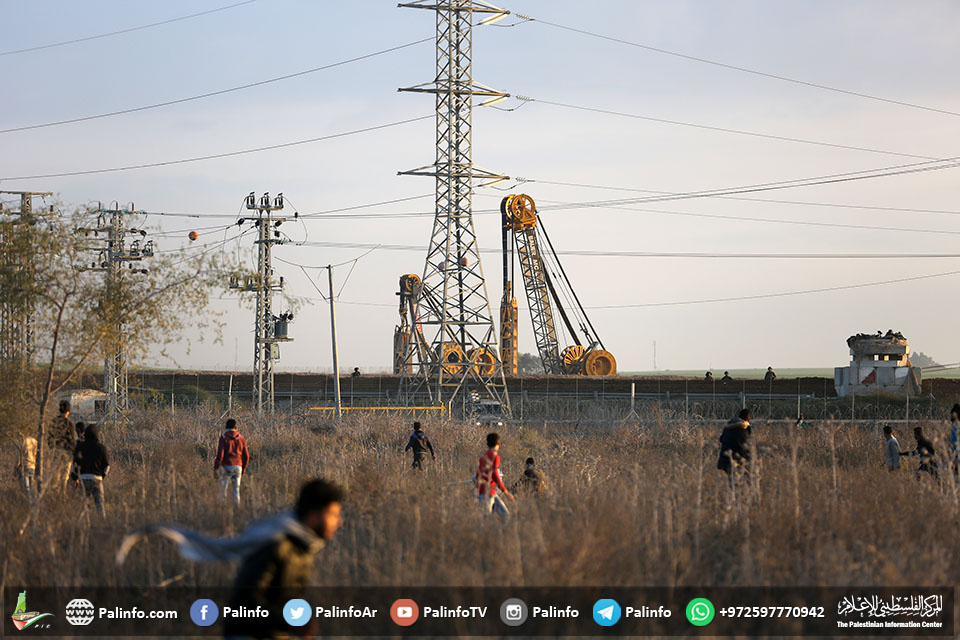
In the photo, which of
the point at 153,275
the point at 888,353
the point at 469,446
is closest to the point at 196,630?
the point at 153,275

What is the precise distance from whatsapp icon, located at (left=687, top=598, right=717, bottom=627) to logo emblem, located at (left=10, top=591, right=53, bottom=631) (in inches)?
250

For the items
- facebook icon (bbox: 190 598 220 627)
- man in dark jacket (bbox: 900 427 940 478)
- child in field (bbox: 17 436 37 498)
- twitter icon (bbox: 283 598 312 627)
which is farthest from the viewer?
man in dark jacket (bbox: 900 427 940 478)

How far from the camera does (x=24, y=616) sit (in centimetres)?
895

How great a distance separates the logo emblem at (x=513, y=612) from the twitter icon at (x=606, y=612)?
0.67 meters

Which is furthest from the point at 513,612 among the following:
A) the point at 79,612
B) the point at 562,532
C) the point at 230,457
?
the point at 230,457

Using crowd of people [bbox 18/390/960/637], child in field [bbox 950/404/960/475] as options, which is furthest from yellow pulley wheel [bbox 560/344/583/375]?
child in field [bbox 950/404/960/475]

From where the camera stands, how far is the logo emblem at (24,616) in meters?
8.80

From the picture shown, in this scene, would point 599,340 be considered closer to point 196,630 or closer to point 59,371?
point 59,371

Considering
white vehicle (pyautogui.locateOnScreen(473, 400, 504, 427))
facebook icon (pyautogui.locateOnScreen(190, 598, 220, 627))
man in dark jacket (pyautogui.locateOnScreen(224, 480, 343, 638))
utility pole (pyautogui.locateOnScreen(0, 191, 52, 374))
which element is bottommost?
facebook icon (pyautogui.locateOnScreen(190, 598, 220, 627))

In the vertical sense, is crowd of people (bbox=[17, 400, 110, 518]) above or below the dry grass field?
above

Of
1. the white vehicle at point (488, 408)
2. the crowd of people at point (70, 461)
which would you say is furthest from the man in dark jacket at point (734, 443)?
the white vehicle at point (488, 408)

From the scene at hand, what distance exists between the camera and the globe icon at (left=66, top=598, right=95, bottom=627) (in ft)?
28.8

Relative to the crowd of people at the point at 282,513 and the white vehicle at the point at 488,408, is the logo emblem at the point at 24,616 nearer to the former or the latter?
the crowd of people at the point at 282,513

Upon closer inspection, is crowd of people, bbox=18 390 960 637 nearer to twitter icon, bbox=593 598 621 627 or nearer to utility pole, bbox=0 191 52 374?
utility pole, bbox=0 191 52 374
